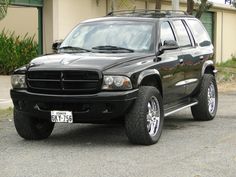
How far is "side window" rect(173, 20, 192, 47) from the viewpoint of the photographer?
9.82 m

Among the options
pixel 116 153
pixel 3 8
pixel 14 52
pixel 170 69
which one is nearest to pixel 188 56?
pixel 170 69

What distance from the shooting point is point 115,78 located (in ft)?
25.2

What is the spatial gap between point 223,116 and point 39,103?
4.52 m

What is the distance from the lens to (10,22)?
21.1m

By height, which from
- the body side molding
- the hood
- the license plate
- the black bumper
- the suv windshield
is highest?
the suv windshield

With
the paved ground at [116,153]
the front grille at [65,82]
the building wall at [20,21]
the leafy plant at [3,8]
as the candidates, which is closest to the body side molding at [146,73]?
the front grille at [65,82]

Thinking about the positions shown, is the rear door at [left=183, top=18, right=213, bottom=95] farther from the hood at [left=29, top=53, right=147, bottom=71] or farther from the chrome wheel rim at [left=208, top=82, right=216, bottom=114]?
the hood at [left=29, top=53, right=147, bottom=71]

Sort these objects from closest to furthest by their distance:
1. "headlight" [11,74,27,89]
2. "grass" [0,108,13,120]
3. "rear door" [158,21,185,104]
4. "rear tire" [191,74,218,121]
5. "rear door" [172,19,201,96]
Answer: "headlight" [11,74,27,89] < "rear door" [158,21,185,104] < "rear door" [172,19,201,96] < "rear tire" [191,74,218,121] < "grass" [0,108,13,120]

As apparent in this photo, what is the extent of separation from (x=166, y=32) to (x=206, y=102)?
5.74 ft

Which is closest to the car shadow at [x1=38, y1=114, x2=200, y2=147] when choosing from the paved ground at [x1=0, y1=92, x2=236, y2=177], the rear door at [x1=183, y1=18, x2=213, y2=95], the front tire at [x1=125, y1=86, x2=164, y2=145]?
the paved ground at [x1=0, y1=92, x2=236, y2=177]

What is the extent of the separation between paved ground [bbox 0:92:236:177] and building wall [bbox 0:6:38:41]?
11.2m

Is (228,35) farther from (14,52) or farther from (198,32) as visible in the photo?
(198,32)

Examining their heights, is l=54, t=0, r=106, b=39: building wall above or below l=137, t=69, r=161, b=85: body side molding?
above

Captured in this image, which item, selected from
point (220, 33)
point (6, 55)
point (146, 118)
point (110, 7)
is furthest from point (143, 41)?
point (220, 33)
